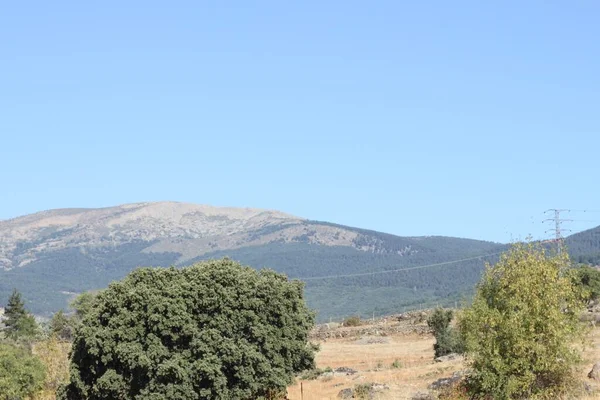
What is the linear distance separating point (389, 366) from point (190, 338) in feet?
92.1

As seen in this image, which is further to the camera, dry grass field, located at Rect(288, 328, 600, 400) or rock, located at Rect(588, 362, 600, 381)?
dry grass field, located at Rect(288, 328, 600, 400)

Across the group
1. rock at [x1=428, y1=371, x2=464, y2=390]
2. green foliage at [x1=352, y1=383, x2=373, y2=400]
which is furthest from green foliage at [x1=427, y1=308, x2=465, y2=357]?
green foliage at [x1=352, y1=383, x2=373, y2=400]

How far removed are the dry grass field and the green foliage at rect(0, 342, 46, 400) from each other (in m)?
18.3

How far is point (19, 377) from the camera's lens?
66625mm

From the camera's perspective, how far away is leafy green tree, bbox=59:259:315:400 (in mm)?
47531

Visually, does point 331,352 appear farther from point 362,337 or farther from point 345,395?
point 345,395

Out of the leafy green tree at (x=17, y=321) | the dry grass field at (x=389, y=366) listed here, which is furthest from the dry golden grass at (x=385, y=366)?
the leafy green tree at (x=17, y=321)

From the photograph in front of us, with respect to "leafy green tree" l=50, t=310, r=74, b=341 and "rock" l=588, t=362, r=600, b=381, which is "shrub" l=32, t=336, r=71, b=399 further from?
"leafy green tree" l=50, t=310, r=74, b=341

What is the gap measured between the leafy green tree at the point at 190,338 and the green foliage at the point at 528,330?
36.8 feet

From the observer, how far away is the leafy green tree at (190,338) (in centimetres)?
4753

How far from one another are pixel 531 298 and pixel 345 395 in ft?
54.8

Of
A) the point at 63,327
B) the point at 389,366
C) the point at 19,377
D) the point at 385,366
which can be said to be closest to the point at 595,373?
the point at 389,366

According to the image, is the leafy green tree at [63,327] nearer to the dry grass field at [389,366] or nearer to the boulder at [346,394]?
the dry grass field at [389,366]

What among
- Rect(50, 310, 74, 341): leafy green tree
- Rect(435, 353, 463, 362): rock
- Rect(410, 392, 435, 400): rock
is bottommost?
Rect(410, 392, 435, 400): rock
